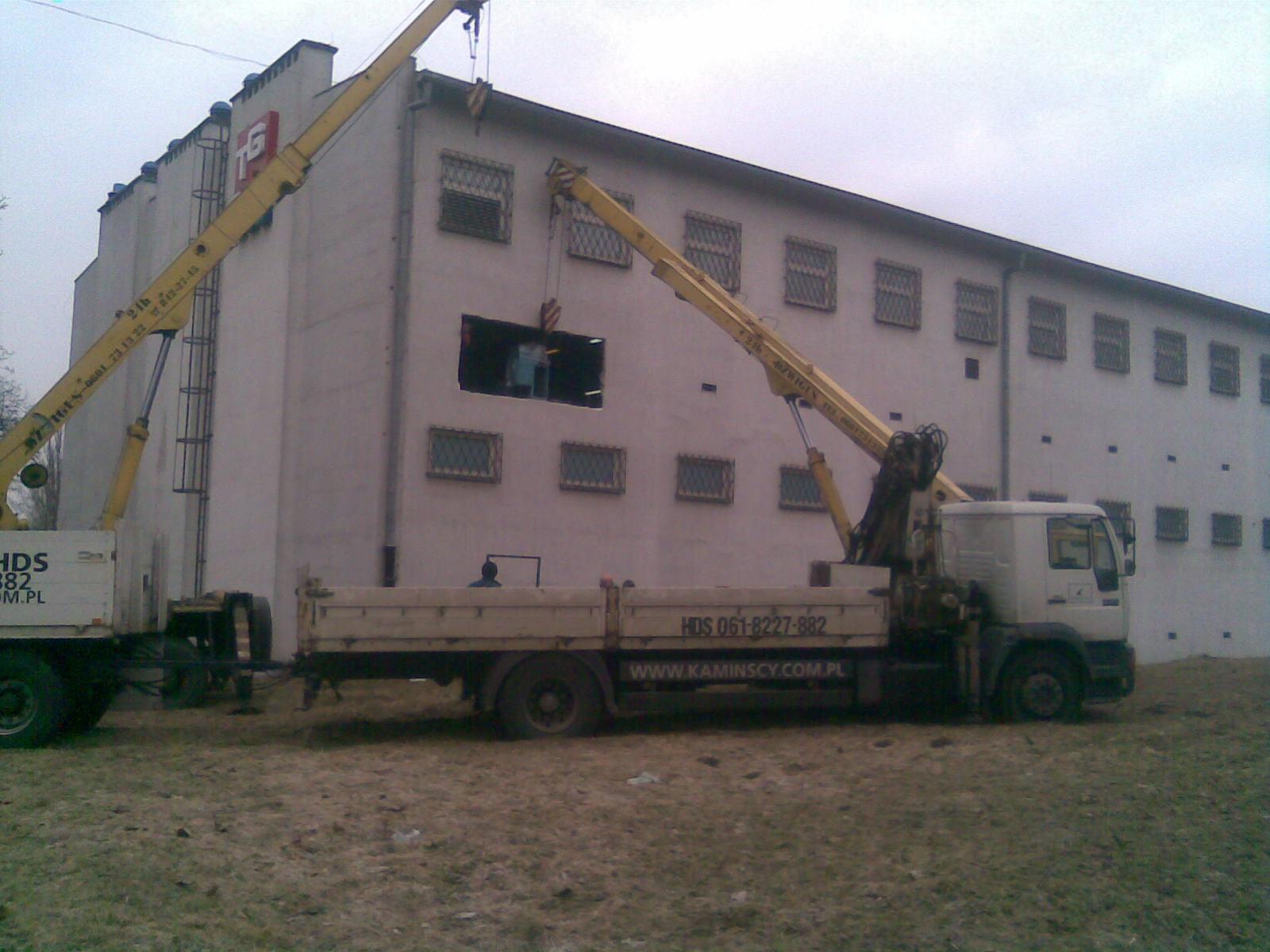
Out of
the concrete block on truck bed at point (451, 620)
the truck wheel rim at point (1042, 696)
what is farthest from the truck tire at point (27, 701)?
the truck wheel rim at point (1042, 696)

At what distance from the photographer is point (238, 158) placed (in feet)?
68.0

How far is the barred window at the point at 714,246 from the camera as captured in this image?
62.6 ft

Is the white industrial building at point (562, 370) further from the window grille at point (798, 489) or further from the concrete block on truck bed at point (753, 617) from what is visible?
the concrete block on truck bed at point (753, 617)

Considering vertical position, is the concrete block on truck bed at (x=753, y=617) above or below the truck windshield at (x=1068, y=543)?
below

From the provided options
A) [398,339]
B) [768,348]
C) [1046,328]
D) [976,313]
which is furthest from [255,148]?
[1046,328]

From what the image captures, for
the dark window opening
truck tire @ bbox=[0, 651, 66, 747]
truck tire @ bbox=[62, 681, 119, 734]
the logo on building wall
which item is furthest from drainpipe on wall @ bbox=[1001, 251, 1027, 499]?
truck tire @ bbox=[0, 651, 66, 747]

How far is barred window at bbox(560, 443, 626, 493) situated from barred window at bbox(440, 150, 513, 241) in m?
3.47

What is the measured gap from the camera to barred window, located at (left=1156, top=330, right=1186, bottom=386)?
85.0 feet

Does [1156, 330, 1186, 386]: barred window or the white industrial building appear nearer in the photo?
the white industrial building

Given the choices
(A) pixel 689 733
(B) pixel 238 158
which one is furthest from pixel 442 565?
(B) pixel 238 158

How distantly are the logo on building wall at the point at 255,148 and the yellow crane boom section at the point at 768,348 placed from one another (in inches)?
258

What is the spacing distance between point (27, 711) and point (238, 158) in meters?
12.6

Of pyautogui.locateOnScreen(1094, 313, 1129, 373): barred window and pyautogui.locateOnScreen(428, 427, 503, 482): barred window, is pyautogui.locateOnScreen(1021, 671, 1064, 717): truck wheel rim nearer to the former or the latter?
pyautogui.locateOnScreen(428, 427, 503, 482): barred window

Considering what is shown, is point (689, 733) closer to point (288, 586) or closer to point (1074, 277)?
point (288, 586)
